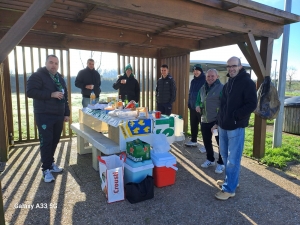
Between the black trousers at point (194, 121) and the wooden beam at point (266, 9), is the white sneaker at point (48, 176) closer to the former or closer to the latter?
the black trousers at point (194, 121)

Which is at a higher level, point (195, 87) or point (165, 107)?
point (195, 87)

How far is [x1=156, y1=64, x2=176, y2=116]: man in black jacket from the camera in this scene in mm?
5016

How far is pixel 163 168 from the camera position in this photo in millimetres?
3004

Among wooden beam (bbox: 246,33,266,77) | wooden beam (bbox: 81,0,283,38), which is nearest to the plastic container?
wooden beam (bbox: 81,0,283,38)

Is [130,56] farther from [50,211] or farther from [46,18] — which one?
[50,211]

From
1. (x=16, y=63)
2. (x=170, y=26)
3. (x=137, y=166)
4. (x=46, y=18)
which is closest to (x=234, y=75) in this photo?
(x=137, y=166)

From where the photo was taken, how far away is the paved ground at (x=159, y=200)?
7.67ft

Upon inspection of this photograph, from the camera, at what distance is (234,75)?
2.53m

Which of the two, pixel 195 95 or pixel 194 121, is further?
pixel 194 121

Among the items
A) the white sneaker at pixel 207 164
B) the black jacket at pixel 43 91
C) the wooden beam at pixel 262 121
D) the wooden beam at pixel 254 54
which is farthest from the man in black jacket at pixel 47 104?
the wooden beam at pixel 262 121

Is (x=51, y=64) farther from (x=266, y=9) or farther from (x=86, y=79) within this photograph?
(x=266, y=9)

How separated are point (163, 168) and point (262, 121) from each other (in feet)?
7.71

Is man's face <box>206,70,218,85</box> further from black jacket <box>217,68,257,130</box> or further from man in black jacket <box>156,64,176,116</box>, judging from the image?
man in black jacket <box>156,64,176,116</box>

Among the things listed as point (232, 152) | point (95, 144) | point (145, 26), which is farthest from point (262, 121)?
point (95, 144)
